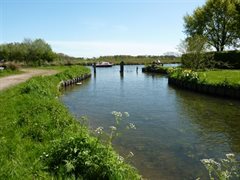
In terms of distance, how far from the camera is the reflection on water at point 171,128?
11.6 metres

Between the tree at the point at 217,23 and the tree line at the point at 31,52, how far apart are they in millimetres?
36120

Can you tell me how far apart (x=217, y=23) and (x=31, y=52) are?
147 feet

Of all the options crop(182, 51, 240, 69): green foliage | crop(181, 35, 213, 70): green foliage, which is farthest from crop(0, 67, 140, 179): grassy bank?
crop(182, 51, 240, 69): green foliage

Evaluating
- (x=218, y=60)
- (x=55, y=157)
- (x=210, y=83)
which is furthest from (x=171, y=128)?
(x=218, y=60)

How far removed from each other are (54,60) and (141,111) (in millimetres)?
65712

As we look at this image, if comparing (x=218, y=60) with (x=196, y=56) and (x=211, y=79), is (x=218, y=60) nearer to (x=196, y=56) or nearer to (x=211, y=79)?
(x=196, y=56)

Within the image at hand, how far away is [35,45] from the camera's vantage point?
81500 mm

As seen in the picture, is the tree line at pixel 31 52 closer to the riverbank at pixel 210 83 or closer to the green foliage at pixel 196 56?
the green foliage at pixel 196 56

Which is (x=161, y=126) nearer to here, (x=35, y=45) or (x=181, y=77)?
(x=181, y=77)

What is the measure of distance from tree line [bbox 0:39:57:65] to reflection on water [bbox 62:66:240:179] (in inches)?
2081

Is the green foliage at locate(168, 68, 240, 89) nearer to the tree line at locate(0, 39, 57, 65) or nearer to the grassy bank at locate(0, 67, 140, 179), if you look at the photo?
the grassy bank at locate(0, 67, 140, 179)

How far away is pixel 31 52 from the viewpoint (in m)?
80.2

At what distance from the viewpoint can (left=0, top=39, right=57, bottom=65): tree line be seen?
79.9m

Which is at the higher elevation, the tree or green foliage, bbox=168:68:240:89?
the tree
